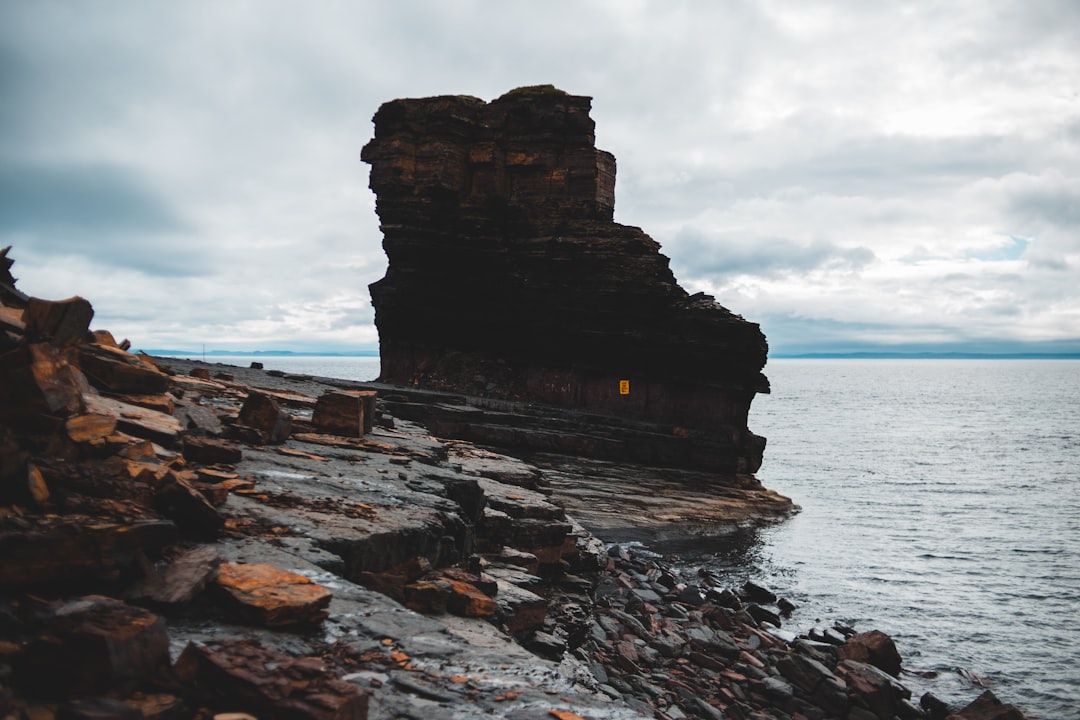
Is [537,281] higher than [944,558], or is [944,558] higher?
[537,281]

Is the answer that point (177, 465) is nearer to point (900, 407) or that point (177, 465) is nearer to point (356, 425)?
point (356, 425)

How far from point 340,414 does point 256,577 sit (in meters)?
6.77

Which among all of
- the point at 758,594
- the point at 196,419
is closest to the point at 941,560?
the point at 758,594

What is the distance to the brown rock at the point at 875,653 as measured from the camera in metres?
14.4

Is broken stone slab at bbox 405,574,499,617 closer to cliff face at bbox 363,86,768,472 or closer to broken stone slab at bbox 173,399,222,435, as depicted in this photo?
broken stone slab at bbox 173,399,222,435

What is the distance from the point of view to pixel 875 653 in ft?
47.5

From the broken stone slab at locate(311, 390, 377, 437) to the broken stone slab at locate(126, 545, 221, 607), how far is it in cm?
665

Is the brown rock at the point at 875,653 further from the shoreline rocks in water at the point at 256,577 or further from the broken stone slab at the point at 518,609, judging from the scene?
the broken stone slab at the point at 518,609

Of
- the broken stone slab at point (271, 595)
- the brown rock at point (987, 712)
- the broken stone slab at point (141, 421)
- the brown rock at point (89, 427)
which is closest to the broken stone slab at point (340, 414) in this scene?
the broken stone slab at point (141, 421)

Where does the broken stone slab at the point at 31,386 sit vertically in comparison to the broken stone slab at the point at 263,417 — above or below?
above

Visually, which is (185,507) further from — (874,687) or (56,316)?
(874,687)

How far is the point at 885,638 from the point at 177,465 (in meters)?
→ 14.3

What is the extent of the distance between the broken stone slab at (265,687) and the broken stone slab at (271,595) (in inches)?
25.3

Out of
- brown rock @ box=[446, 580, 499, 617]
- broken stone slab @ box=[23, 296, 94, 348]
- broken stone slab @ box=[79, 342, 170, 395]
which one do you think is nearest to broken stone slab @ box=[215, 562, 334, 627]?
brown rock @ box=[446, 580, 499, 617]
